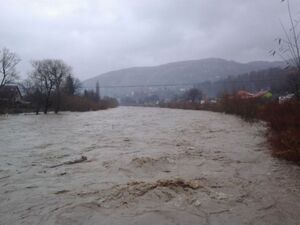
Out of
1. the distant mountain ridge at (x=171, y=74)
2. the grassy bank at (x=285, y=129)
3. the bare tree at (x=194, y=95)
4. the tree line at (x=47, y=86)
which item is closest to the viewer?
the grassy bank at (x=285, y=129)

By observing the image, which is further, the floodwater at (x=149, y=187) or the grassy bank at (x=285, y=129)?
the grassy bank at (x=285, y=129)

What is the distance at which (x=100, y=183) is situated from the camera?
9656 millimetres

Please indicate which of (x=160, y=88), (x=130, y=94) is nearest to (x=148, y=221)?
(x=160, y=88)

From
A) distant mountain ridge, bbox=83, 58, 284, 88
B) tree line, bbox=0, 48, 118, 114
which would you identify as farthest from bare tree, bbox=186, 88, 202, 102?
distant mountain ridge, bbox=83, 58, 284, 88

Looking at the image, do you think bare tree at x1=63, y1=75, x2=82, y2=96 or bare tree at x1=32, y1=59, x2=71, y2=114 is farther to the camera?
bare tree at x1=63, y1=75, x2=82, y2=96

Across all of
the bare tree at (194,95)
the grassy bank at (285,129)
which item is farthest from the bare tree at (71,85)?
the grassy bank at (285,129)

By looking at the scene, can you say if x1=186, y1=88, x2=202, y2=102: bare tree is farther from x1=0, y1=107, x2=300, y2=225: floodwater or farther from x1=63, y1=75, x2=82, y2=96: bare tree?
x1=0, y1=107, x2=300, y2=225: floodwater

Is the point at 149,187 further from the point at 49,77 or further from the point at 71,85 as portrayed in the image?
the point at 71,85

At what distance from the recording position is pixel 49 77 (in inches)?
3004

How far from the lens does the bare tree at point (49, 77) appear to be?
2755 inches

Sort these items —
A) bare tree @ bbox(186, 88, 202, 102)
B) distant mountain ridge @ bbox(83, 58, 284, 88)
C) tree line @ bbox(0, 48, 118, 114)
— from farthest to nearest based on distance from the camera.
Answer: distant mountain ridge @ bbox(83, 58, 284, 88) → bare tree @ bbox(186, 88, 202, 102) → tree line @ bbox(0, 48, 118, 114)

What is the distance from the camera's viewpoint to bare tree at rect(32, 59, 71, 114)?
6998 centimetres

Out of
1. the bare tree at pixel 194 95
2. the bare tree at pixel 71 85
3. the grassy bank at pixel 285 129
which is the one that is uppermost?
the bare tree at pixel 71 85

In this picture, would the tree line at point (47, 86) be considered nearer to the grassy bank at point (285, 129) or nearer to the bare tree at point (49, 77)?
the bare tree at point (49, 77)
